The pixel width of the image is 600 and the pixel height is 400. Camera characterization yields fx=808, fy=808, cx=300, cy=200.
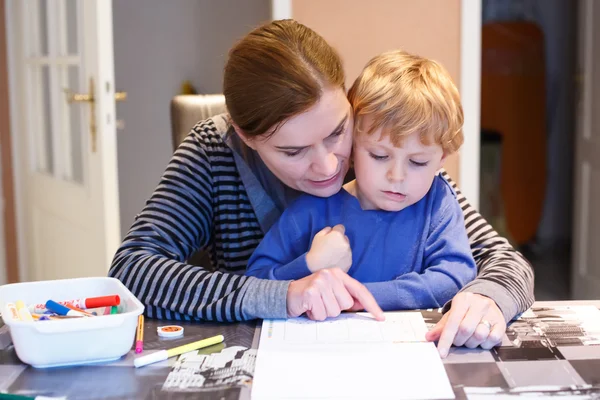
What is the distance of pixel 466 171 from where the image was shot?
257 cm

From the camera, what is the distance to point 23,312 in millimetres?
1067

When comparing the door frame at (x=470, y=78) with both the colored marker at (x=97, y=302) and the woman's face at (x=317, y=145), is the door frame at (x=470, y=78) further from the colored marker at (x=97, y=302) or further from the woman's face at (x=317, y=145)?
the colored marker at (x=97, y=302)

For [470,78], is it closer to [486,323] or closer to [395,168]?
[395,168]

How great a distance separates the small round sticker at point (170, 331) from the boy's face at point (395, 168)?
386 mm

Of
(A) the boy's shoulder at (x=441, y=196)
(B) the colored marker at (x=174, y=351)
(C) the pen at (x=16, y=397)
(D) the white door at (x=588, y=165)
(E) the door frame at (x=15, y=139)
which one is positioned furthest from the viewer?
(D) the white door at (x=588, y=165)

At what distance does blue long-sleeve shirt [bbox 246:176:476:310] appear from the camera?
4.21ft

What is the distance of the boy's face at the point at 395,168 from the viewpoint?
1266 millimetres

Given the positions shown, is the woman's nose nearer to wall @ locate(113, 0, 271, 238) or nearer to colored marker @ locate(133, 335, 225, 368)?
colored marker @ locate(133, 335, 225, 368)

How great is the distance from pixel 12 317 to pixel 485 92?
4.07 meters

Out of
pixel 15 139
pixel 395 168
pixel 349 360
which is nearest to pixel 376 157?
pixel 395 168

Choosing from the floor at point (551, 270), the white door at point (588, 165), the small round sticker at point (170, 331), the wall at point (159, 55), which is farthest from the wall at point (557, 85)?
the small round sticker at point (170, 331)

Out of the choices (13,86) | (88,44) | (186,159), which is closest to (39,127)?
(13,86)

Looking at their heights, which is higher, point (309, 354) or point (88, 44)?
point (88, 44)

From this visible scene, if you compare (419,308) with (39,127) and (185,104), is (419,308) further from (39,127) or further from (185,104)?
(39,127)
